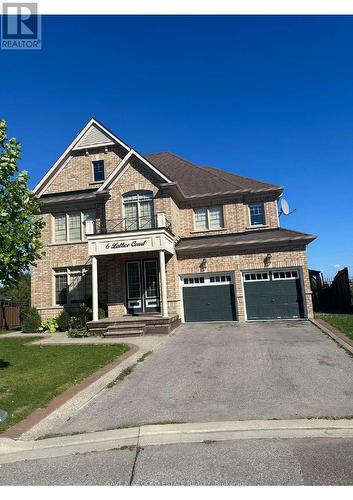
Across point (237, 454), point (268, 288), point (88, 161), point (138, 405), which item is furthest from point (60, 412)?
point (88, 161)

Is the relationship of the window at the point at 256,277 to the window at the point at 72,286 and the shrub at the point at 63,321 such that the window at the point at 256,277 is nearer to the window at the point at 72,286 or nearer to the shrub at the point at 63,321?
the window at the point at 72,286

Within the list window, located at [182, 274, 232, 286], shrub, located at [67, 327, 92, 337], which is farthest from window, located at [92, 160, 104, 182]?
shrub, located at [67, 327, 92, 337]

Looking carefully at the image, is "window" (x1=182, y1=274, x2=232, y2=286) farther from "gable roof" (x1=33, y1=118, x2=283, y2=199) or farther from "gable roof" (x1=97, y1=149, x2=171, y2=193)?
"gable roof" (x1=97, y1=149, x2=171, y2=193)

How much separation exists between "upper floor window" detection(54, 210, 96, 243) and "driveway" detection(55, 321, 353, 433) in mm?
10118

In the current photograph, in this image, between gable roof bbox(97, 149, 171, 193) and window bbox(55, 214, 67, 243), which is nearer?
gable roof bbox(97, 149, 171, 193)

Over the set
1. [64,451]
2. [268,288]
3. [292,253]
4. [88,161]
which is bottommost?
[64,451]

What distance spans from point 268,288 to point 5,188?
13978mm

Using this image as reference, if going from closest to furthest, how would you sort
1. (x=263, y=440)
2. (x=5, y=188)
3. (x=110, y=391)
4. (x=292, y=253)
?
(x=263, y=440), (x=110, y=391), (x=5, y=188), (x=292, y=253)

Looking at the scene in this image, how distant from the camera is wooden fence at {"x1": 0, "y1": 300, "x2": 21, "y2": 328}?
2444 cm

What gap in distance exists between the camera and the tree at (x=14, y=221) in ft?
30.2

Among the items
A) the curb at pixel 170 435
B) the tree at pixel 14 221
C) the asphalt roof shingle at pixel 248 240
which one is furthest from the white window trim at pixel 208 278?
the curb at pixel 170 435

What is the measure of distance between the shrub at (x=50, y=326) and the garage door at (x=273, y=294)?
32.6ft

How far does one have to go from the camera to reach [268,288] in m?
19.7

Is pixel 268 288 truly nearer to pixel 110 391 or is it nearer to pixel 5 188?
pixel 110 391
